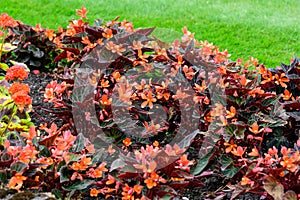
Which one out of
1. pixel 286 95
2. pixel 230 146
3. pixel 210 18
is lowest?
pixel 210 18

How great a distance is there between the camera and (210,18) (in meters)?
6.50

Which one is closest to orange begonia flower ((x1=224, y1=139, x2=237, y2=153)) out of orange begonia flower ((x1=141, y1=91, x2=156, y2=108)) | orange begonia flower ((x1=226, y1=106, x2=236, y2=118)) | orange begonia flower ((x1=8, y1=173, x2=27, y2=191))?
orange begonia flower ((x1=226, y1=106, x2=236, y2=118))

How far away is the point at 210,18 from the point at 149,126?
3.70 meters

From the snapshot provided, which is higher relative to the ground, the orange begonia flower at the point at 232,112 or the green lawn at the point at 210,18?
the orange begonia flower at the point at 232,112

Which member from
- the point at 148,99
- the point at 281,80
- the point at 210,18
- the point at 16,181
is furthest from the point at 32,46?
the point at 210,18

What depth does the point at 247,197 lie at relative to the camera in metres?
2.85

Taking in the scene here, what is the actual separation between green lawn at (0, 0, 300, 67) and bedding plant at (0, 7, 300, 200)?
1.93 meters

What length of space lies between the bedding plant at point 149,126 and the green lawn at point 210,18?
193 cm

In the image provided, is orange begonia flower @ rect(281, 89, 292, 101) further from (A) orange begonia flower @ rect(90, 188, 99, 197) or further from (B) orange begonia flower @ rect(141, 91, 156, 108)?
(A) orange begonia flower @ rect(90, 188, 99, 197)

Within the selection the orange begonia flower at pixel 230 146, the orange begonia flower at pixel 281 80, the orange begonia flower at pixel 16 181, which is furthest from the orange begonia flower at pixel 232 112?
the orange begonia flower at pixel 16 181

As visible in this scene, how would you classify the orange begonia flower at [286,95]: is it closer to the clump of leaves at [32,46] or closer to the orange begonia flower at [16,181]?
the orange begonia flower at [16,181]

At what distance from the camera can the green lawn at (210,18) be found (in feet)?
19.0

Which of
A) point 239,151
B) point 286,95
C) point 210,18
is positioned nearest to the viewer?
point 239,151

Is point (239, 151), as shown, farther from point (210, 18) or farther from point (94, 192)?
point (210, 18)
